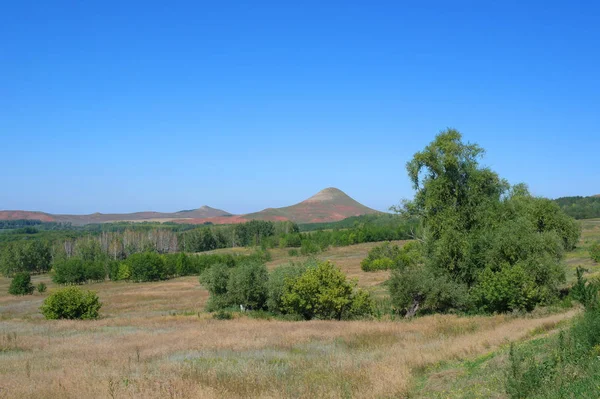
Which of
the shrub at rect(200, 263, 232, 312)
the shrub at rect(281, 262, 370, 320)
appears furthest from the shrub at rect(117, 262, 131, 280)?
the shrub at rect(281, 262, 370, 320)

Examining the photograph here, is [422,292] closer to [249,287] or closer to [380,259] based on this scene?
[249,287]

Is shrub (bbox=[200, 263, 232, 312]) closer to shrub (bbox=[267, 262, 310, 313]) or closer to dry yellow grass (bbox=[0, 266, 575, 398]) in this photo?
shrub (bbox=[267, 262, 310, 313])

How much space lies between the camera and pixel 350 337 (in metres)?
22.2

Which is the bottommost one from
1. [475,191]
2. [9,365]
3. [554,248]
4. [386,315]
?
[386,315]

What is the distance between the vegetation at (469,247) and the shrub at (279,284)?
25.7ft

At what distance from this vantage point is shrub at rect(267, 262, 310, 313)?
37.7m

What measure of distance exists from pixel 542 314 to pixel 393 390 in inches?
730

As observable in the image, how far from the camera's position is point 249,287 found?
4025cm

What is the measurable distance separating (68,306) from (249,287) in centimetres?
1510

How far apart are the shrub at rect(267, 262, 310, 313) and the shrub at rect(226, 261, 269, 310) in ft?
5.74

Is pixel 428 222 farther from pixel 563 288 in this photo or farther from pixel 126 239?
pixel 126 239

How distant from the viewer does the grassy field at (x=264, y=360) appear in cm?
1165

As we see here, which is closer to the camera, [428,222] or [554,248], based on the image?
[554,248]

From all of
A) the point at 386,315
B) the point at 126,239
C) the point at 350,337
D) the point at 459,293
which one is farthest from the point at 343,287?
the point at 126,239
